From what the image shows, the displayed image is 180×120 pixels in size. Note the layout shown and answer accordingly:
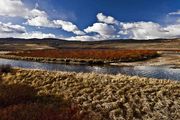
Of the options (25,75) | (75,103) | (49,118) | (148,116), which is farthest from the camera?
(25,75)

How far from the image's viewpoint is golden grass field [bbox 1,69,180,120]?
68.3 ft

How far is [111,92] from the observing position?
2400 centimetres

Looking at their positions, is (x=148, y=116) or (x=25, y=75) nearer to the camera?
(x=148, y=116)

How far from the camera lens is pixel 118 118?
64.3 feet

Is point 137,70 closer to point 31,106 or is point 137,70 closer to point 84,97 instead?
point 84,97

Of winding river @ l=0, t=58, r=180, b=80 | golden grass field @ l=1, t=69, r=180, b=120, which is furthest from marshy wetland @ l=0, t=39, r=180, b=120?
winding river @ l=0, t=58, r=180, b=80

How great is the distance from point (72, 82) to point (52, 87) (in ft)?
5.47

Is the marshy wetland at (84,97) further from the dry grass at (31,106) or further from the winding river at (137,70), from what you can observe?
the winding river at (137,70)

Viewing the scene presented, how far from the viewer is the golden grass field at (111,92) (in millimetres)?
20828

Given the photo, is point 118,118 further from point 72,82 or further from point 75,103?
point 72,82

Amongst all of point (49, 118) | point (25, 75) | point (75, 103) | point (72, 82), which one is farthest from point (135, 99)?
point (25, 75)

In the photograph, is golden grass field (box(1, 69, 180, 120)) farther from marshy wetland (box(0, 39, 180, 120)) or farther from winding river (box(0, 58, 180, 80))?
winding river (box(0, 58, 180, 80))

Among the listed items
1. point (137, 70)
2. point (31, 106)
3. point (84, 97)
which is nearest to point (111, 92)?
point (84, 97)

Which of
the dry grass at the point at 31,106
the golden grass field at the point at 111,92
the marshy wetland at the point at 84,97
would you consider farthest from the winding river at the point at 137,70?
the dry grass at the point at 31,106
